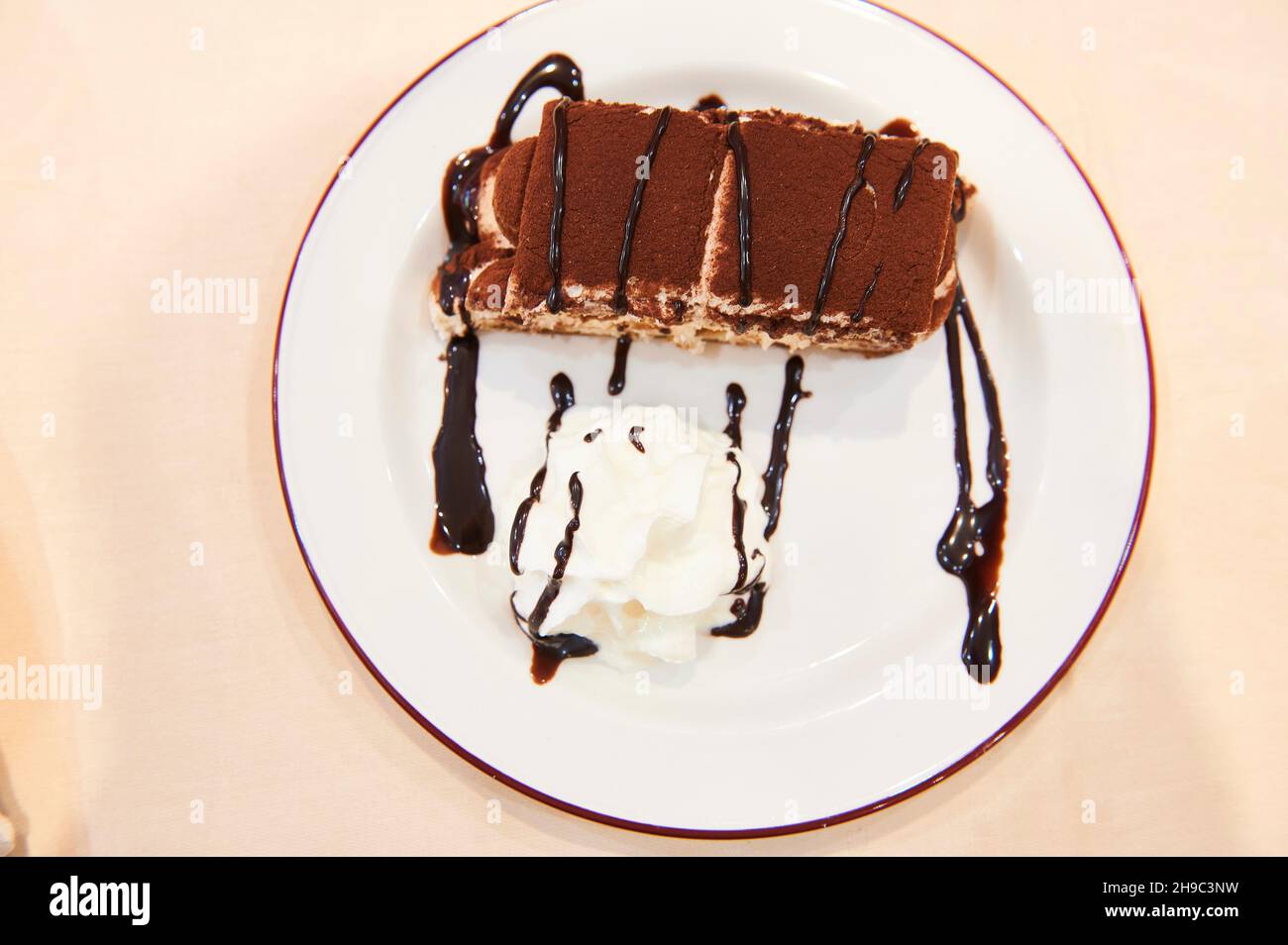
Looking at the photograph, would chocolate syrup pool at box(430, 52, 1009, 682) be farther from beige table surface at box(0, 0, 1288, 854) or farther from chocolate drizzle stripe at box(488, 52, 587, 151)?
beige table surface at box(0, 0, 1288, 854)

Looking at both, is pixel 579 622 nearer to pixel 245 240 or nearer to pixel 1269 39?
pixel 245 240

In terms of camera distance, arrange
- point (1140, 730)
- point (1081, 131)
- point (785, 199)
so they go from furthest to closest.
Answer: point (1081, 131) → point (1140, 730) → point (785, 199)

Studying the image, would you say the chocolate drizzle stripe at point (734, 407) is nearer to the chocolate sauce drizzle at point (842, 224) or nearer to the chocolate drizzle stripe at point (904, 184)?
the chocolate sauce drizzle at point (842, 224)

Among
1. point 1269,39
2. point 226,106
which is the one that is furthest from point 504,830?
point 1269,39

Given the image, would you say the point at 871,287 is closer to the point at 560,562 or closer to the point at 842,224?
the point at 842,224

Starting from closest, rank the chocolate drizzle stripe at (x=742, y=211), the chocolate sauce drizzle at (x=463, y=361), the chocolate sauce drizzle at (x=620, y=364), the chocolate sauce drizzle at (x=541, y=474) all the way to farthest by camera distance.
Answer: the chocolate drizzle stripe at (x=742, y=211), the chocolate sauce drizzle at (x=541, y=474), the chocolate sauce drizzle at (x=463, y=361), the chocolate sauce drizzle at (x=620, y=364)

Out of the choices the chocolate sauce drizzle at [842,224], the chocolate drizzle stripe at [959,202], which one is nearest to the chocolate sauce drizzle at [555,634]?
the chocolate sauce drizzle at [842,224]

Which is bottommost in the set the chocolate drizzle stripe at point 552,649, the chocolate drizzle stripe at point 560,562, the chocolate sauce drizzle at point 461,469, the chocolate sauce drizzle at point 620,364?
the chocolate drizzle stripe at point 552,649
